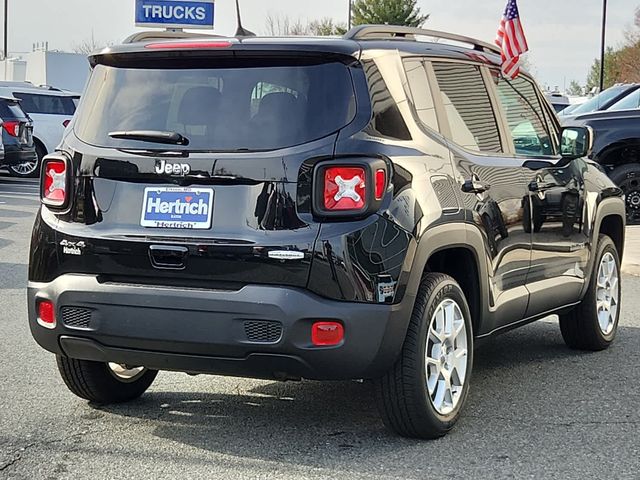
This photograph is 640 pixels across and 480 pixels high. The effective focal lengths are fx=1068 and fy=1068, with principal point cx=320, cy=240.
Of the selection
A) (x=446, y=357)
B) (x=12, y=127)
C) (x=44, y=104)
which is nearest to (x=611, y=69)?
(x=44, y=104)

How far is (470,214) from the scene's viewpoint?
4.89m

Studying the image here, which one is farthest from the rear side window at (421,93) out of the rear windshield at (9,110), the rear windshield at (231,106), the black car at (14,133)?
the rear windshield at (9,110)

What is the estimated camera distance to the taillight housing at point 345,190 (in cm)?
419

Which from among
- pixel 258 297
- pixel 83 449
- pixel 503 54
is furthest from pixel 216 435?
pixel 503 54

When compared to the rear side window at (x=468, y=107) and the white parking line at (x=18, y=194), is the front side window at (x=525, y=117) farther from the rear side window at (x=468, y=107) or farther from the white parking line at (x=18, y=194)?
the white parking line at (x=18, y=194)

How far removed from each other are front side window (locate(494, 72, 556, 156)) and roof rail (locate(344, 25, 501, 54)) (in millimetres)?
239

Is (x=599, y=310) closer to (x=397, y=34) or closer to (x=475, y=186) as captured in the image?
(x=475, y=186)

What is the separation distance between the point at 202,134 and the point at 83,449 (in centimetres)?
142

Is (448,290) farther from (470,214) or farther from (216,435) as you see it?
(216,435)

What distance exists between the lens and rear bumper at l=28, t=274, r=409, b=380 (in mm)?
4176

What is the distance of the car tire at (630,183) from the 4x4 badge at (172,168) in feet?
31.6

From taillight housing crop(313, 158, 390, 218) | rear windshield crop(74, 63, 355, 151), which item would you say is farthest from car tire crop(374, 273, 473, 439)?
rear windshield crop(74, 63, 355, 151)

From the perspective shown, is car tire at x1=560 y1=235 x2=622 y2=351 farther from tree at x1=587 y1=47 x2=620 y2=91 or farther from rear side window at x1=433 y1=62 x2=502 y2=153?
tree at x1=587 y1=47 x2=620 y2=91

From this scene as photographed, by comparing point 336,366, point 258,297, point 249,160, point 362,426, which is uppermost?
point 249,160
